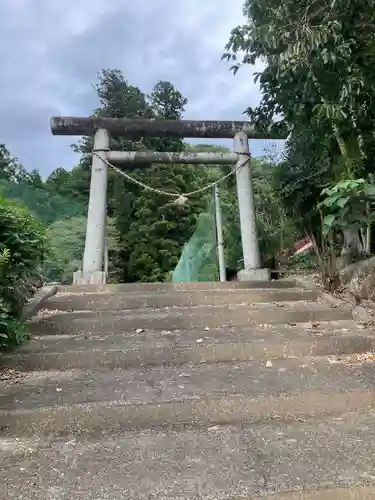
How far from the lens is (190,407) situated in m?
2.22

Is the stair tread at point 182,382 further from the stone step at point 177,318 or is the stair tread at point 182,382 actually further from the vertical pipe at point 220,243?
the vertical pipe at point 220,243

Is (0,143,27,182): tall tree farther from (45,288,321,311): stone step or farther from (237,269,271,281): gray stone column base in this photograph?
(45,288,321,311): stone step

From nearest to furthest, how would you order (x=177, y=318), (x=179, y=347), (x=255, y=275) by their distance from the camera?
(x=179, y=347) < (x=177, y=318) < (x=255, y=275)

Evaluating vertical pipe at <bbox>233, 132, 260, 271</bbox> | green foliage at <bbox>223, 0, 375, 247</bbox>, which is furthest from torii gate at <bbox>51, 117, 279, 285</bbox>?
green foliage at <bbox>223, 0, 375, 247</bbox>

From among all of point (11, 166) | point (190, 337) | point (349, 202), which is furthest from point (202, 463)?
point (11, 166)

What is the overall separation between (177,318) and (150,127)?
4008mm

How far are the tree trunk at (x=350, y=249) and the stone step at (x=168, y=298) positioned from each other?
56 centimetres

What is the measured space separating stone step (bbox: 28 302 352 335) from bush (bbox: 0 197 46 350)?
0.28 m

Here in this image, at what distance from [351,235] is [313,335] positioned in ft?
6.32

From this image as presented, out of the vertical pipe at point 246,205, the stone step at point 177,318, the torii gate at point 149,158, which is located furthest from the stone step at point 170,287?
the vertical pipe at point 246,205

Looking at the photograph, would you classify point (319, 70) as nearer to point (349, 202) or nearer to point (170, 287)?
point (349, 202)

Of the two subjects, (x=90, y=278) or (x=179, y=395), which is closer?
(x=179, y=395)

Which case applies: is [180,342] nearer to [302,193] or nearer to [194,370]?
[194,370]

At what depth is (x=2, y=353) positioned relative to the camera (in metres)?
2.87
